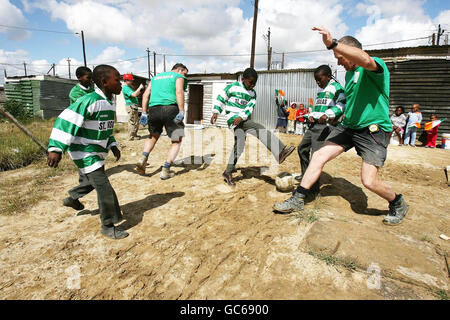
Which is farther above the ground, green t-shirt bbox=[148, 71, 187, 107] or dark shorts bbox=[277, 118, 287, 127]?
green t-shirt bbox=[148, 71, 187, 107]

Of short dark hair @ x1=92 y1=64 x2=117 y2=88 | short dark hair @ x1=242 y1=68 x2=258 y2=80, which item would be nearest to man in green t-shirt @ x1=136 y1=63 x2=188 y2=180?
short dark hair @ x1=242 y1=68 x2=258 y2=80

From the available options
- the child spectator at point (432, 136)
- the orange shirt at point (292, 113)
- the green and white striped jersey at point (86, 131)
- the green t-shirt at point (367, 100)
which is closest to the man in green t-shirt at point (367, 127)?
the green t-shirt at point (367, 100)

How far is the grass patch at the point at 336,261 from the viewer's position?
6.36 ft

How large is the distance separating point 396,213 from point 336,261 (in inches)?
50.8

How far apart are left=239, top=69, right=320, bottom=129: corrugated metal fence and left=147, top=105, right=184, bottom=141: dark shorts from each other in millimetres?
10018

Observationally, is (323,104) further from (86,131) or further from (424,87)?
(424,87)

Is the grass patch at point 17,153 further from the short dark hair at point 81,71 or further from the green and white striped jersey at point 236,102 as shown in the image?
the green and white striped jersey at point 236,102

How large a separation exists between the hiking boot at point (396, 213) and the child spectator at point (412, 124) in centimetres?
895

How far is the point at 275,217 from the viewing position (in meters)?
2.90

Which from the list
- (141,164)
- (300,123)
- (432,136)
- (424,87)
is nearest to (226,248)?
(141,164)

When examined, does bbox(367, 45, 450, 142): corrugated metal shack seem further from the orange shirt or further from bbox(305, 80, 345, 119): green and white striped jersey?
bbox(305, 80, 345, 119): green and white striped jersey

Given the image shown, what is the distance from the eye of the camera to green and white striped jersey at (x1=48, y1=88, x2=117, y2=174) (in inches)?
85.2
